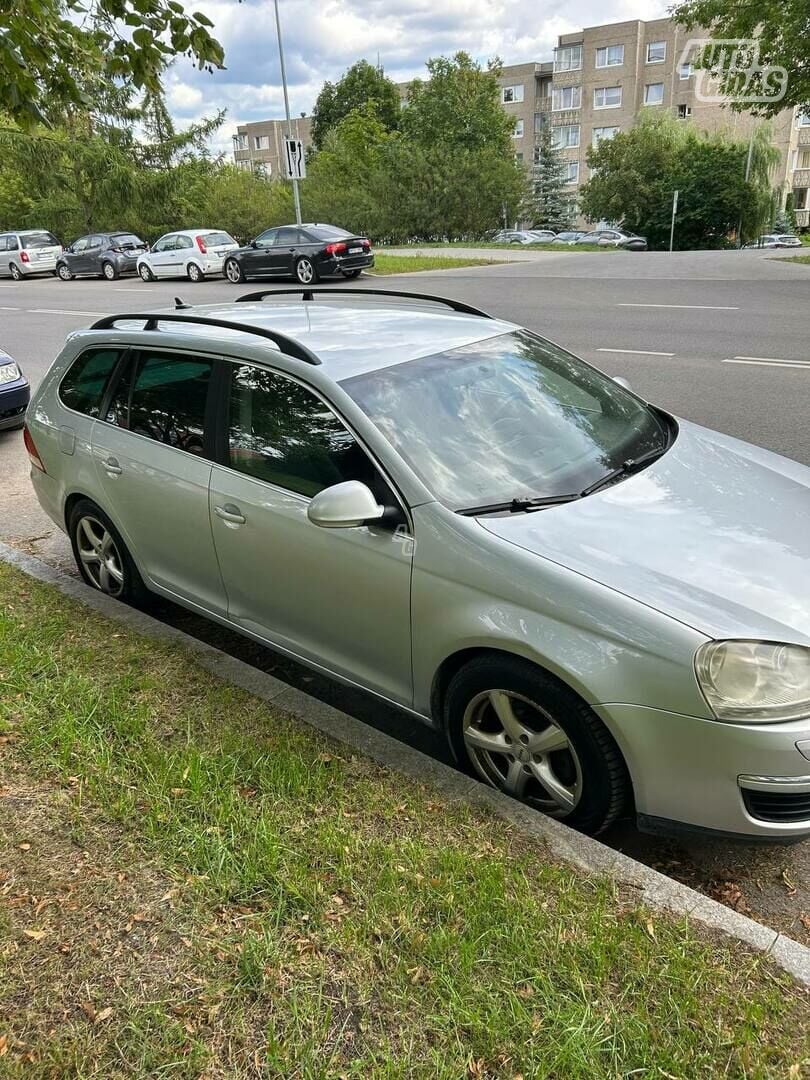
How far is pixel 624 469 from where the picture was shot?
3.27 m

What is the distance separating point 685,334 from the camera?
1236 centimetres

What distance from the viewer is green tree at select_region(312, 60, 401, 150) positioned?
217 ft

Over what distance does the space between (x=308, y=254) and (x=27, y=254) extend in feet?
50.0

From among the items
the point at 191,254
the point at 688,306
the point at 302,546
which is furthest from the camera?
the point at 191,254

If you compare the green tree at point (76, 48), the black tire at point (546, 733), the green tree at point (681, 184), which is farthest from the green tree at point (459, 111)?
the black tire at point (546, 733)

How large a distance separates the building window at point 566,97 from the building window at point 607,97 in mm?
1336

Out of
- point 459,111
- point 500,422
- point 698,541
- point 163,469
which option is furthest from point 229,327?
point 459,111

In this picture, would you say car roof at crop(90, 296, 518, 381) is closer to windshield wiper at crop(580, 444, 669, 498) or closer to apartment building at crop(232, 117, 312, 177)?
windshield wiper at crop(580, 444, 669, 498)

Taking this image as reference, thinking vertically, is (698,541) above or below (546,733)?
above

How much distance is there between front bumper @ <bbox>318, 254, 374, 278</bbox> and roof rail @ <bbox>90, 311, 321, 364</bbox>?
18.1m

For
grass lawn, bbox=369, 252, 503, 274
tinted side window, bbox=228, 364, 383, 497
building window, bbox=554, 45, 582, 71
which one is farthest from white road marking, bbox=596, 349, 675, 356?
building window, bbox=554, 45, 582, 71

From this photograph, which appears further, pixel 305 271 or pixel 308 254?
pixel 305 271

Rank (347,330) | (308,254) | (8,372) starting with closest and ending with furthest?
(347,330) < (8,372) < (308,254)

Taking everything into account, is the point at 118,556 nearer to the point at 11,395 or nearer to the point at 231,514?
the point at 231,514
